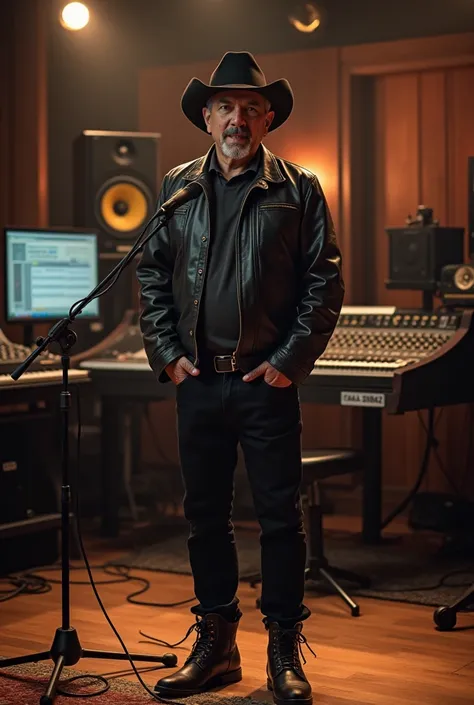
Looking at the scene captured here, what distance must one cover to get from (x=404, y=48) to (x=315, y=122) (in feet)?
1.85

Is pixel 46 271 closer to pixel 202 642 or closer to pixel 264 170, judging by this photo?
pixel 264 170

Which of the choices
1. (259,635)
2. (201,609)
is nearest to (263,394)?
(201,609)

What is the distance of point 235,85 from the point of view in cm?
311

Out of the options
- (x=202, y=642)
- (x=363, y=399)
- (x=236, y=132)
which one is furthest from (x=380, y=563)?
(x=236, y=132)

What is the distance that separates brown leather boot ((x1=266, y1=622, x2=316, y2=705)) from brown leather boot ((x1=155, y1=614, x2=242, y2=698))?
149 millimetres

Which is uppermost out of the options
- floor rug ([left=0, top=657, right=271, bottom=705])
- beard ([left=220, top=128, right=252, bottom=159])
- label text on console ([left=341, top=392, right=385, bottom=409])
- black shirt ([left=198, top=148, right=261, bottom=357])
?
beard ([left=220, top=128, right=252, bottom=159])

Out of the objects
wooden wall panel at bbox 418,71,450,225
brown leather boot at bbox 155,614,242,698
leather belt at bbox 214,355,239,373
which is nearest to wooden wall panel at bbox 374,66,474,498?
wooden wall panel at bbox 418,71,450,225

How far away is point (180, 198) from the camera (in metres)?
3.08

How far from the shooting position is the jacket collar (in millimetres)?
3145

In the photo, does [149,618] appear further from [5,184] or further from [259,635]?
[5,184]

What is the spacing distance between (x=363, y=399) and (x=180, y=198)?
5.10 feet

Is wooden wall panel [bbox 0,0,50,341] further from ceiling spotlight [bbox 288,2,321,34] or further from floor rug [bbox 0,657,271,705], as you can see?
floor rug [bbox 0,657,271,705]

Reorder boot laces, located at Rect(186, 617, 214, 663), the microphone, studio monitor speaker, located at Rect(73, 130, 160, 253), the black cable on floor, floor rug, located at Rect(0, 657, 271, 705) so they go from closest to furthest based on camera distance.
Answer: the microphone
floor rug, located at Rect(0, 657, 271, 705)
boot laces, located at Rect(186, 617, 214, 663)
the black cable on floor
studio monitor speaker, located at Rect(73, 130, 160, 253)

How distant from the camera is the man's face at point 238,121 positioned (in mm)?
3104
